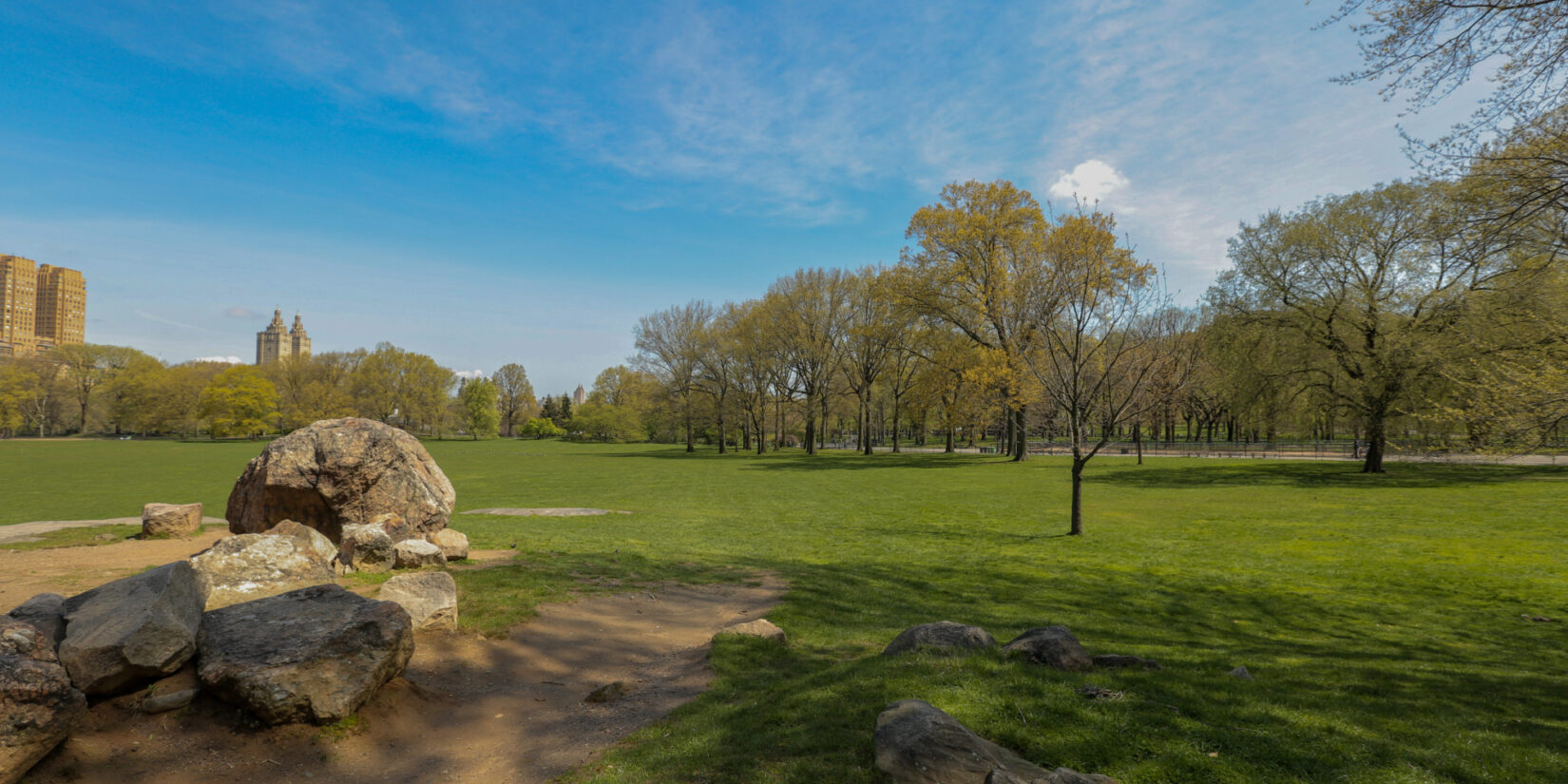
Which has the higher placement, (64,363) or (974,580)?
(64,363)

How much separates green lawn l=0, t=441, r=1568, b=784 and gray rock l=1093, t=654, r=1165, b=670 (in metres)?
0.42

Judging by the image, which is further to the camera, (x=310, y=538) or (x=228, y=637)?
(x=310, y=538)

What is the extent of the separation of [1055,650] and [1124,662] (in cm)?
91

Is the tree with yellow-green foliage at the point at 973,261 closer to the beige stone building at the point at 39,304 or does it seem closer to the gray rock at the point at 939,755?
the gray rock at the point at 939,755

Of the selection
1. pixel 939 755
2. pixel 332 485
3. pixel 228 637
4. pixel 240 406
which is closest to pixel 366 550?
pixel 332 485

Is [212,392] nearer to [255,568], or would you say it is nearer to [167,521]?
[167,521]

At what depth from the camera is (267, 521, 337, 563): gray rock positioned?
8.84 m

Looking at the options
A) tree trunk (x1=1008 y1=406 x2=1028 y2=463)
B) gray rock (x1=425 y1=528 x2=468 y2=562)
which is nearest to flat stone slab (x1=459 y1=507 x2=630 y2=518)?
gray rock (x1=425 y1=528 x2=468 y2=562)

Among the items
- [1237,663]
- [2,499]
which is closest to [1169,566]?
[1237,663]

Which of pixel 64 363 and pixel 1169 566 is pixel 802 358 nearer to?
pixel 1169 566

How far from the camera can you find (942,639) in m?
6.44

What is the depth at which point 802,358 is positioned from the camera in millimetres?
52469

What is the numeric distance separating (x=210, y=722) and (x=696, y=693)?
396 cm

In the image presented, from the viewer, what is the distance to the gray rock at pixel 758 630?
7.89 metres
